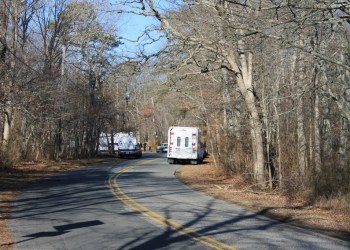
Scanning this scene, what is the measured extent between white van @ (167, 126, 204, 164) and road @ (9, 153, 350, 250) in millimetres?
21466

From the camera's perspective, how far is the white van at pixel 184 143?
3881 cm

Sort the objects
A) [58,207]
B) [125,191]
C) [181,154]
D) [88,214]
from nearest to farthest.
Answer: [88,214], [58,207], [125,191], [181,154]

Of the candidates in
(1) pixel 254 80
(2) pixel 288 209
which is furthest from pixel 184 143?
(2) pixel 288 209

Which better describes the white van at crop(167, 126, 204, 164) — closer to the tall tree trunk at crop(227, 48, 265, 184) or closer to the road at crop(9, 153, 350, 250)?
the tall tree trunk at crop(227, 48, 265, 184)

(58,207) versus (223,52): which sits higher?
(223,52)

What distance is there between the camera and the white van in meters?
38.8

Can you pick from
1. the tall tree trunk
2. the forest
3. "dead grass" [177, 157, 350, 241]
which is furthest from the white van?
the tall tree trunk

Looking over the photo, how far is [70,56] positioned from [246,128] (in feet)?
86.3

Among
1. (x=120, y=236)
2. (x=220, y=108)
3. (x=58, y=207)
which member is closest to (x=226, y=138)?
(x=220, y=108)

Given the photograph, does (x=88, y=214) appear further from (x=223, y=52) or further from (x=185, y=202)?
(x=223, y=52)

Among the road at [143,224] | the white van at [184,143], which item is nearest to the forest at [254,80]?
the road at [143,224]

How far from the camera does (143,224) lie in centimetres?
1082

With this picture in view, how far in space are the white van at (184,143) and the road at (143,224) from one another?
21466mm

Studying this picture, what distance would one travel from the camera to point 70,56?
4453 cm
